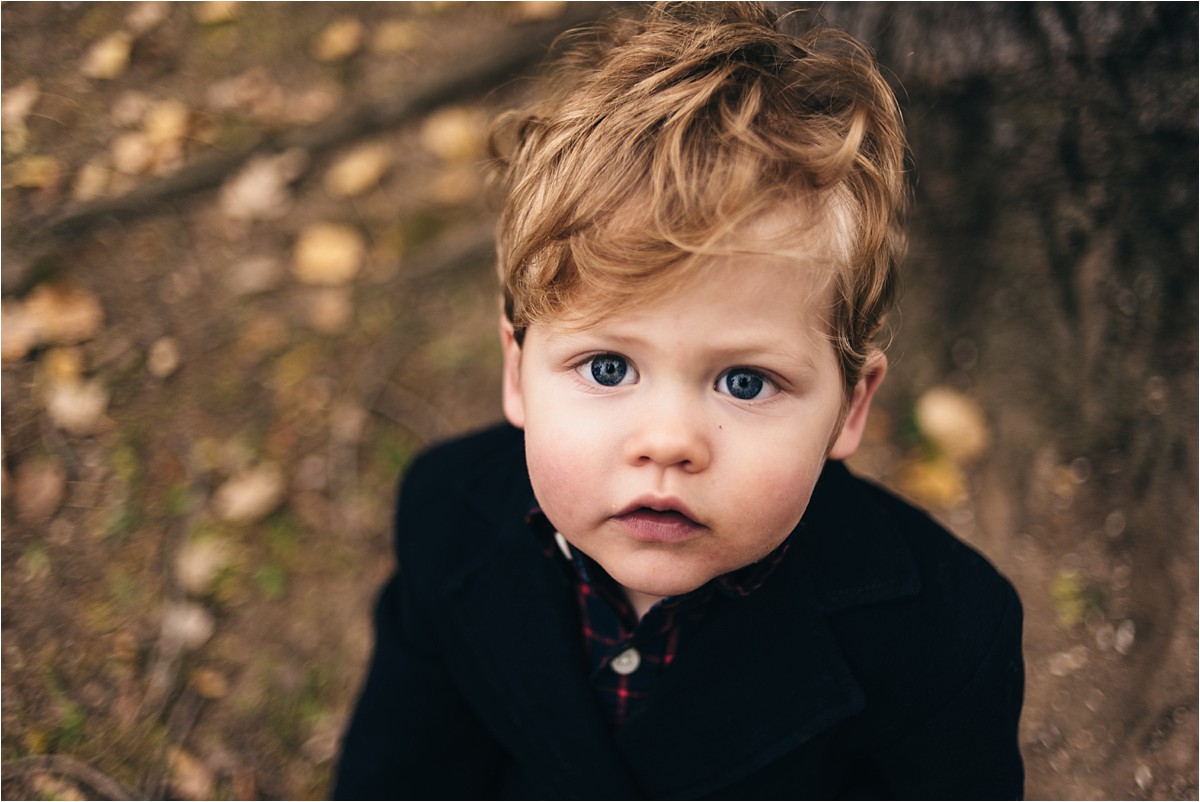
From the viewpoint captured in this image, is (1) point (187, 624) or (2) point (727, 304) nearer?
(2) point (727, 304)

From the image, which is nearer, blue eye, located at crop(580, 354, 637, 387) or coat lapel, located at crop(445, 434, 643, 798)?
blue eye, located at crop(580, 354, 637, 387)

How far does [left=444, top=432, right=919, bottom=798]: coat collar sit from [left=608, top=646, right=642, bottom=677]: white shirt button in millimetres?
51

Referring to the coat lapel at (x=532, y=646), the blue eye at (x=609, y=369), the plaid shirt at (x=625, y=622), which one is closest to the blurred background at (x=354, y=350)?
the coat lapel at (x=532, y=646)

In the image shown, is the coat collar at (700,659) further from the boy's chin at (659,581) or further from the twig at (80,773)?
the twig at (80,773)

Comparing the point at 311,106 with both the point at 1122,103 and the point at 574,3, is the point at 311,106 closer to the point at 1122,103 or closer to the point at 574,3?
the point at 574,3

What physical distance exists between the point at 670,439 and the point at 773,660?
483mm

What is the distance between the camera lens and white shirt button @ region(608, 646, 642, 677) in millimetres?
1324

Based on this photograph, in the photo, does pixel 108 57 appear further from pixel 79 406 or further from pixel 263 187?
pixel 79 406

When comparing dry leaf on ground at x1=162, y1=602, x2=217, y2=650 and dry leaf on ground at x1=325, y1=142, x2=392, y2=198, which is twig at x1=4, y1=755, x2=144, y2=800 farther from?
dry leaf on ground at x1=325, y1=142, x2=392, y2=198

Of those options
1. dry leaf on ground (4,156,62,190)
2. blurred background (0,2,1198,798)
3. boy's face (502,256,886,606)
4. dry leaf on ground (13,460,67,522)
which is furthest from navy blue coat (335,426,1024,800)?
dry leaf on ground (4,156,62,190)

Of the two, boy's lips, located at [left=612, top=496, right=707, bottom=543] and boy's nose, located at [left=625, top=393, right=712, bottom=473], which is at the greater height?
boy's nose, located at [left=625, top=393, right=712, bottom=473]

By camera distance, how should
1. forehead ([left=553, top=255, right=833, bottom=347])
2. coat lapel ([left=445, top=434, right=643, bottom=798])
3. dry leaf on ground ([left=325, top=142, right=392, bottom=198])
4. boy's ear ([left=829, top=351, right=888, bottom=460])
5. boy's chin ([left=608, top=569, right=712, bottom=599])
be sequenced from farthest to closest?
dry leaf on ground ([left=325, top=142, right=392, bottom=198]) → coat lapel ([left=445, top=434, right=643, bottom=798]) → boy's ear ([left=829, top=351, right=888, bottom=460]) → boy's chin ([left=608, top=569, right=712, bottom=599]) → forehead ([left=553, top=255, right=833, bottom=347])

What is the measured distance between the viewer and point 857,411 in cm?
128

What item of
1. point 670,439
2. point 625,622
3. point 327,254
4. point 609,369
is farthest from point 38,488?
point 670,439
